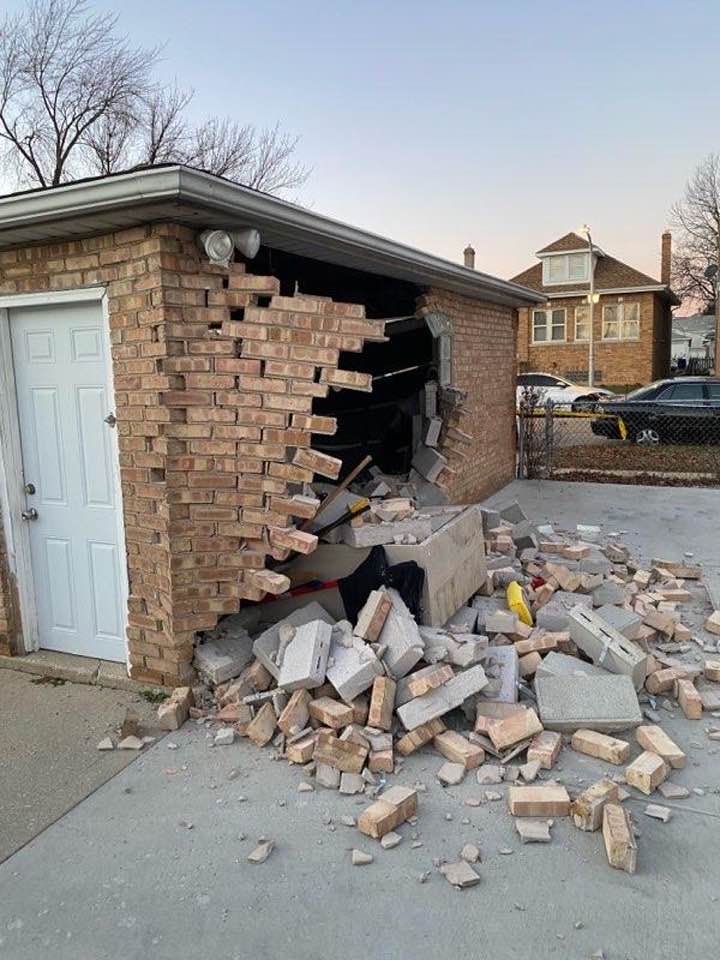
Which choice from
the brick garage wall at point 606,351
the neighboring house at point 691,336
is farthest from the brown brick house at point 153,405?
the neighboring house at point 691,336

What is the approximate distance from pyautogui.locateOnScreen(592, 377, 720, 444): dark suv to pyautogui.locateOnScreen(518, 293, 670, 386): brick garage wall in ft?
45.8

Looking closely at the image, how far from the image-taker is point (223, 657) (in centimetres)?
409

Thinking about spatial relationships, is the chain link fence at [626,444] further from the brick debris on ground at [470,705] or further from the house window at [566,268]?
the house window at [566,268]

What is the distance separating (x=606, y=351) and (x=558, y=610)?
1057 inches

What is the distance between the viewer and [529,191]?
1672 centimetres

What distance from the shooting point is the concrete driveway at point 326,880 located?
232cm

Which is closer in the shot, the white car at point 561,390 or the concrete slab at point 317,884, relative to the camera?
the concrete slab at point 317,884

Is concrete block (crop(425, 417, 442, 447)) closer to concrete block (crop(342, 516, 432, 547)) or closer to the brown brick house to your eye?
concrete block (crop(342, 516, 432, 547))

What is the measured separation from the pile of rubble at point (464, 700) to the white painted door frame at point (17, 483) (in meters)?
1.09

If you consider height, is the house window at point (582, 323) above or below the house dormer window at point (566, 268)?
below

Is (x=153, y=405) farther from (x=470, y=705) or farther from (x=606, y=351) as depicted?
(x=606, y=351)

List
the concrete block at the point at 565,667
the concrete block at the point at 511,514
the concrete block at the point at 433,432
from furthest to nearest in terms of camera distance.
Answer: the concrete block at the point at 433,432
the concrete block at the point at 511,514
the concrete block at the point at 565,667

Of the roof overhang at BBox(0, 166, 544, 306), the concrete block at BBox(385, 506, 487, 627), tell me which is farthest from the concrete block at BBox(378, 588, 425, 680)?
the roof overhang at BBox(0, 166, 544, 306)

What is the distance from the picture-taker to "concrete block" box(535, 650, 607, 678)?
3877 mm
